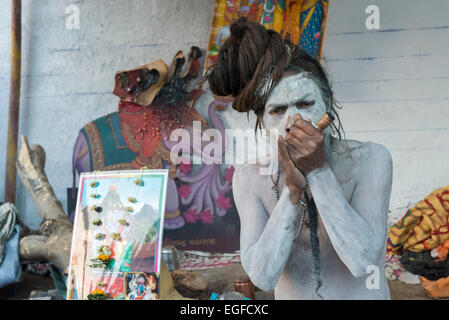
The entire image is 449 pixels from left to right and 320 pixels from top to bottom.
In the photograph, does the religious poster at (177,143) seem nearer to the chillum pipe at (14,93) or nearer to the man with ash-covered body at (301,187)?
the chillum pipe at (14,93)

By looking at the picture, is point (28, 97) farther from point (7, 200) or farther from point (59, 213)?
point (59, 213)

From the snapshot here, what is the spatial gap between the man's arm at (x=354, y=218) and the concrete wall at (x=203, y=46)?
2300 mm

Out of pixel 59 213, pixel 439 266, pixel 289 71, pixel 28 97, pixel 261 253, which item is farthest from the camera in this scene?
pixel 28 97

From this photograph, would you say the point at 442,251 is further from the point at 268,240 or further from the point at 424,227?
the point at 268,240

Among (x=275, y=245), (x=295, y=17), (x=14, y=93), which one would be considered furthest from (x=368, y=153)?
(x=14, y=93)

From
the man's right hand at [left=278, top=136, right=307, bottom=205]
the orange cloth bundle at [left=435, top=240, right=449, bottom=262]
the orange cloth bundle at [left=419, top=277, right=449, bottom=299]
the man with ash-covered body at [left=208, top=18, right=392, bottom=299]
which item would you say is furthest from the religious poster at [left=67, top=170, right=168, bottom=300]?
the orange cloth bundle at [left=435, top=240, right=449, bottom=262]

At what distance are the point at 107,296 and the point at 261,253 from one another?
3.78ft

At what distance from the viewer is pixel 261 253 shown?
1.32m

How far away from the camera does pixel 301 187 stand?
1.30 meters

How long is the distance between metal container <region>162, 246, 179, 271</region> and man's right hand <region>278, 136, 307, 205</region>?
8.15 ft

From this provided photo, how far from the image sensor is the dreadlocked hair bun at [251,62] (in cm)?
140

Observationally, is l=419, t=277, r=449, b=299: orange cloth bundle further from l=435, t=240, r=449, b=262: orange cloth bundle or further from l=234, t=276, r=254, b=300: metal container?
l=234, t=276, r=254, b=300: metal container

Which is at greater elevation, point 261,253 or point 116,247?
point 261,253

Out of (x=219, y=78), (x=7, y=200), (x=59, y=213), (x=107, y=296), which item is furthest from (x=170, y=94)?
(x=219, y=78)
